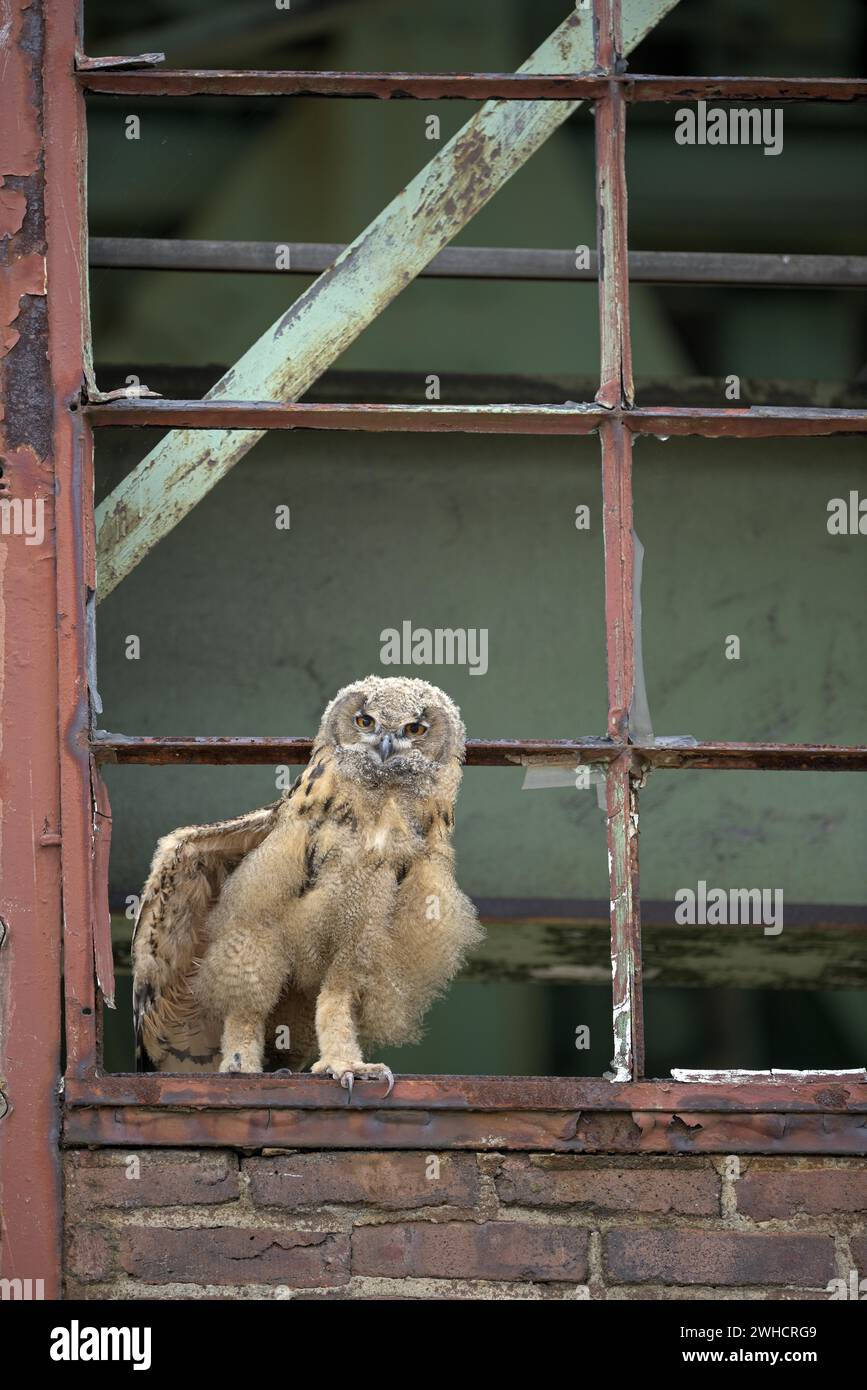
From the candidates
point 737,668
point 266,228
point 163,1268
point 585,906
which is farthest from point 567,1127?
point 266,228

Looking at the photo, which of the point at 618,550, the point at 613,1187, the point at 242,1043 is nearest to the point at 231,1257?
the point at 613,1187

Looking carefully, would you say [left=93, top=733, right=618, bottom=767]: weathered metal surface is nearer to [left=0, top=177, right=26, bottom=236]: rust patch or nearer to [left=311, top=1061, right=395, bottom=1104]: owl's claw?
[left=311, top=1061, right=395, bottom=1104]: owl's claw

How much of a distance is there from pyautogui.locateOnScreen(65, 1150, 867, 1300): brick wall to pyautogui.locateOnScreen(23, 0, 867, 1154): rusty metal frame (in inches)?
2.2

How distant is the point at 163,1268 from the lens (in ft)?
11.7

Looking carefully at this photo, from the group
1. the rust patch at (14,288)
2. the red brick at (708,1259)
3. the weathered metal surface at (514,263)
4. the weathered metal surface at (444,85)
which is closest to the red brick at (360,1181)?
the red brick at (708,1259)

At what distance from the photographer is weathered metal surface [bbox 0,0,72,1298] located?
11.8ft

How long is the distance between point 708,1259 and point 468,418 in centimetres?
169

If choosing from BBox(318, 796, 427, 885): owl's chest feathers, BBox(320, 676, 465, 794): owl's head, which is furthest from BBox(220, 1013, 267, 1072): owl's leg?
BBox(320, 676, 465, 794): owl's head

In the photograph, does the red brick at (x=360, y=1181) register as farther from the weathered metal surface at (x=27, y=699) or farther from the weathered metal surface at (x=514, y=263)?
the weathered metal surface at (x=514, y=263)

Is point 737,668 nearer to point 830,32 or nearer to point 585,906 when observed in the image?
point 585,906

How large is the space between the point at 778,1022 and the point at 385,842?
3307 millimetres

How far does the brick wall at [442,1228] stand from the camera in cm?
358

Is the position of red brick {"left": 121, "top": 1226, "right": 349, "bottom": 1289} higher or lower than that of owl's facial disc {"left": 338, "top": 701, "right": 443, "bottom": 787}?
lower

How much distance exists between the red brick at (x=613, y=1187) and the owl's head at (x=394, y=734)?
102cm
